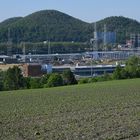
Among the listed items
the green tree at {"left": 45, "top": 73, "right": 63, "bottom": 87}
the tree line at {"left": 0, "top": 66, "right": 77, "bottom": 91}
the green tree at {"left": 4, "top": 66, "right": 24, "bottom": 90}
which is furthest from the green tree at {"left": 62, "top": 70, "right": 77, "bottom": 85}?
the green tree at {"left": 4, "top": 66, "right": 24, "bottom": 90}

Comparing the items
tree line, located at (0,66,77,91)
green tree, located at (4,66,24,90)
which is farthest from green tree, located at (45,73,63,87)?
green tree, located at (4,66,24,90)

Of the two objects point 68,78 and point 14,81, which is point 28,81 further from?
point 68,78

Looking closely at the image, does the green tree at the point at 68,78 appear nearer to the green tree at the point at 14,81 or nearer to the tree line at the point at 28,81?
the tree line at the point at 28,81

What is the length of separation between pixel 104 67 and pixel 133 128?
104 m

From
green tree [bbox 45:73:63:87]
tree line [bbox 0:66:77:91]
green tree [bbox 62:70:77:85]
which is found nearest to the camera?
green tree [bbox 45:73:63:87]

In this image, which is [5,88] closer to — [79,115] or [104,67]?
[79,115]

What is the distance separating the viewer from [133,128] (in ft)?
48.1

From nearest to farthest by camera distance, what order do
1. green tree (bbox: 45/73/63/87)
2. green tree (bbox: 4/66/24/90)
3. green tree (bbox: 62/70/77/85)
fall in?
green tree (bbox: 45/73/63/87) → green tree (bbox: 4/66/24/90) → green tree (bbox: 62/70/77/85)

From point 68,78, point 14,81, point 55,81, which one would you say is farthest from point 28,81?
point 68,78

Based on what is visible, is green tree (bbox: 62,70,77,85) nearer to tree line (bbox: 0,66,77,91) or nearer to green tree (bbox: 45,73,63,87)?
tree line (bbox: 0,66,77,91)

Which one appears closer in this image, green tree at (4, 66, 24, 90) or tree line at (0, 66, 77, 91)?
tree line at (0, 66, 77, 91)

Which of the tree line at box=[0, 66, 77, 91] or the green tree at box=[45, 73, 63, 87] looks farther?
the tree line at box=[0, 66, 77, 91]

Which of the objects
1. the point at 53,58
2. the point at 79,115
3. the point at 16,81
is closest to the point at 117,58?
the point at 53,58

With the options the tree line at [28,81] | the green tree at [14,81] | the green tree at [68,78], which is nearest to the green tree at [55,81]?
the tree line at [28,81]
